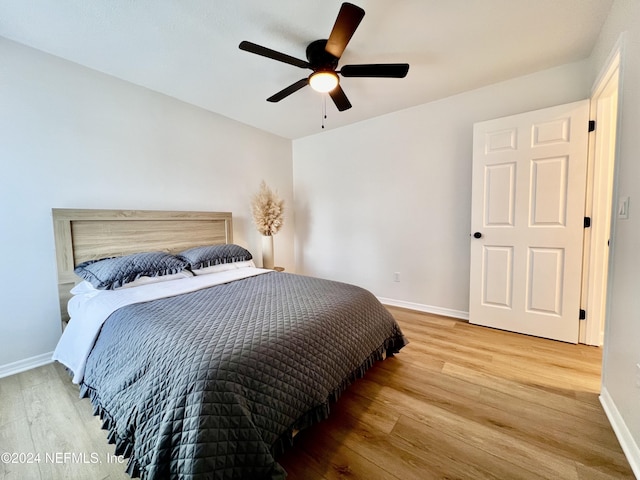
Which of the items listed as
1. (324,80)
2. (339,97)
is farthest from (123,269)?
(339,97)

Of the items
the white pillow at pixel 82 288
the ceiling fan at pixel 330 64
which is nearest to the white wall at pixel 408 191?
the ceiling fan at pixel 330 64

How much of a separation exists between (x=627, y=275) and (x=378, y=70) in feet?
5.99

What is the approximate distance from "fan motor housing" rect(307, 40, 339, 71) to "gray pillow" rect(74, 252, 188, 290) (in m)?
1.96

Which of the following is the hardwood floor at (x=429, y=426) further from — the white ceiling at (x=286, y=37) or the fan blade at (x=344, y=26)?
the white ceiling at (x=286, y=37)

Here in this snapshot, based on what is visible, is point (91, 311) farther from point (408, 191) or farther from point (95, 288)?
point (408, 191)

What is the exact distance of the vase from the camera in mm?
3332

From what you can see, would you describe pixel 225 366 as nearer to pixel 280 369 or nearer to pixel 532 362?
pixel 280 369

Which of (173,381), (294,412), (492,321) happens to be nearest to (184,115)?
(173,381)

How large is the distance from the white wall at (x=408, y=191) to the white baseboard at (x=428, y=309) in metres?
0.01

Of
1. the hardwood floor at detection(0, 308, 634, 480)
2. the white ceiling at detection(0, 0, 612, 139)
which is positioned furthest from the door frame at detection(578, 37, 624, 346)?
the white ceiling at detection(0, 0, 612, 139)

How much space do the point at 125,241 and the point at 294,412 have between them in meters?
2.19

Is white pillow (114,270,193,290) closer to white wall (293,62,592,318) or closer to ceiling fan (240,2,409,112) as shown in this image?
ceiling fan (240,2,409,112)

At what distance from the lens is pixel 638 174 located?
120 centimetres

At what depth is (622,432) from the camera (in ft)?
4.09
